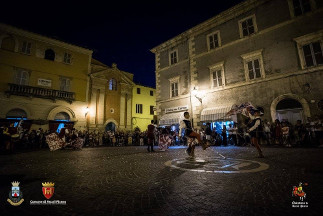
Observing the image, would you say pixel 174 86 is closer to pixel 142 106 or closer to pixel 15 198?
pixel 142 106

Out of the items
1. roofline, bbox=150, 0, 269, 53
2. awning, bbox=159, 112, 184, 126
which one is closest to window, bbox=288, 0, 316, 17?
roofline, bbox=150, 0, 269, 53

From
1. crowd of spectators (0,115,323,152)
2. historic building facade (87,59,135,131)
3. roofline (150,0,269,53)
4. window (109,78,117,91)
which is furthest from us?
window (109,78,117,91)

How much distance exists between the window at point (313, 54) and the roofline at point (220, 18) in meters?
5.91

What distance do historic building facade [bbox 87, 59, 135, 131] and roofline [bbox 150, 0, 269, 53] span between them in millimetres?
11586

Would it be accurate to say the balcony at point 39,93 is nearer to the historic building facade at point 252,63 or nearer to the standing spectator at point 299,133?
the historic building facade at point 252,63

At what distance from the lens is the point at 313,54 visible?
12641 mm

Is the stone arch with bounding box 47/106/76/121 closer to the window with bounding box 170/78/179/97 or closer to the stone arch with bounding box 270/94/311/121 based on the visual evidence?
the window with bounding box 170/78/179/97

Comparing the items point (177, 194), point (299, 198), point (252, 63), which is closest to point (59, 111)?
point (252, 63)

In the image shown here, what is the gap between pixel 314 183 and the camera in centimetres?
344

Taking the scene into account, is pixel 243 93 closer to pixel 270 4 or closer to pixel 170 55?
pixel 270 4

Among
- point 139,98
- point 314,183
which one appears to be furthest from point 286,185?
point 139,98

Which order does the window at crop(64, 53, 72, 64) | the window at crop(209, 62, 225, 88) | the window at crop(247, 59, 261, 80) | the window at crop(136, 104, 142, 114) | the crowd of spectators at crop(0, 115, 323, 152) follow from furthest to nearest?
the window at crop(136, 104, 142, 114), the window at crop(64, 53, 72, 64), the window at crop(209, 62, 225, 88), the window at crop(247, 59, 261, 80), the crowd of spectators at crop(0, 115, 323, 152)

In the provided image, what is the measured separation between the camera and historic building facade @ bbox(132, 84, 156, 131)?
109ft

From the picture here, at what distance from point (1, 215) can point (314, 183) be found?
5.51m
